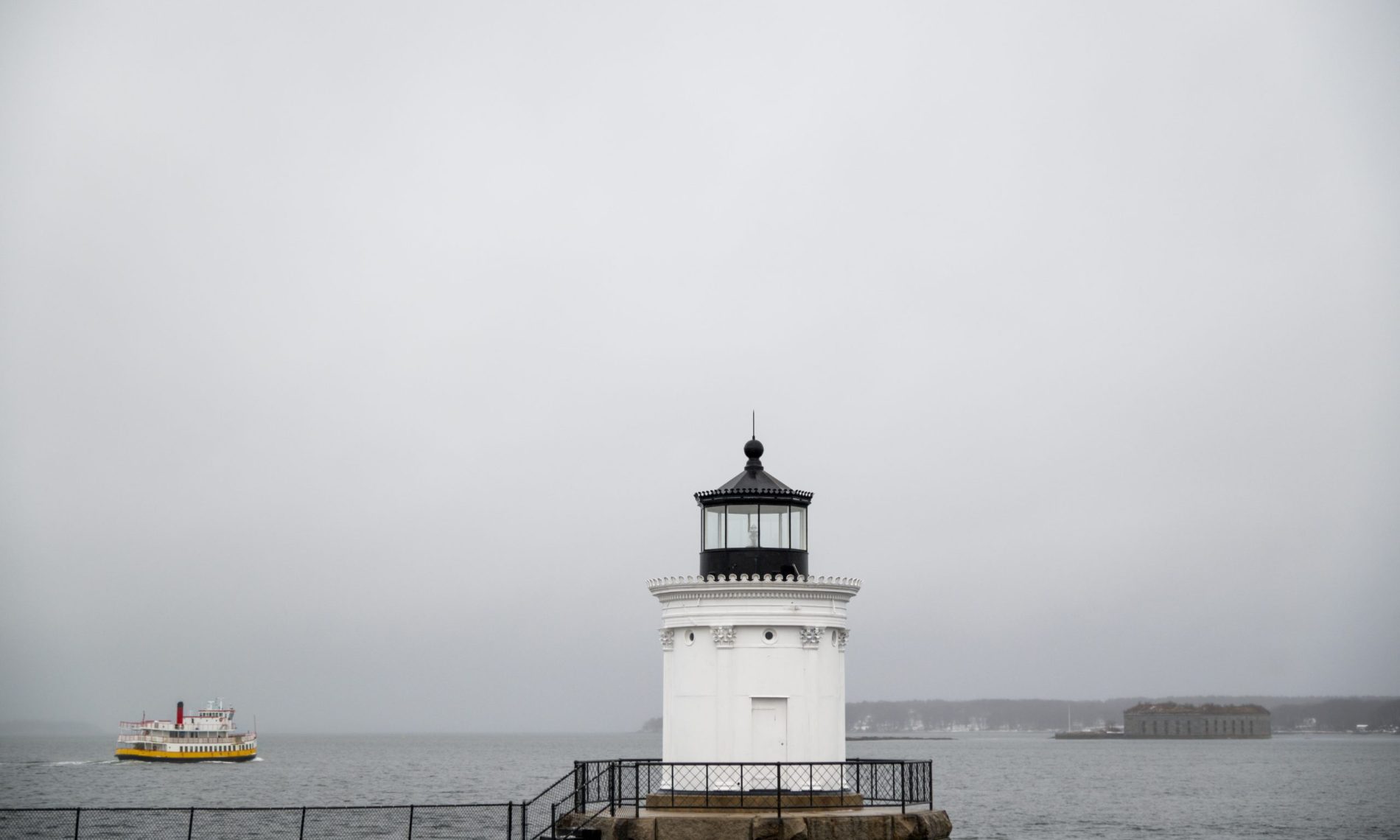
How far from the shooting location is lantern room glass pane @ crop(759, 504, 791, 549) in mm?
24047

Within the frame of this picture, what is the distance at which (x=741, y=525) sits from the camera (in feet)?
79.3

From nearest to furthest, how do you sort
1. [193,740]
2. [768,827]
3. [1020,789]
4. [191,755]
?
[768,827] < [1020,789] < [191,755] < [193,740]

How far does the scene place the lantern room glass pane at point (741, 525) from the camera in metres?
24.1

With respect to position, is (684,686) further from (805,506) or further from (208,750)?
(208,750)

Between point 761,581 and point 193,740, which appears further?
point 193,740

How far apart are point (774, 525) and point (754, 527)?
35cm

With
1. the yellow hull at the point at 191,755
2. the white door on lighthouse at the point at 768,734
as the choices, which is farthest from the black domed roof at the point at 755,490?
the yellow hull at the point at 191,755

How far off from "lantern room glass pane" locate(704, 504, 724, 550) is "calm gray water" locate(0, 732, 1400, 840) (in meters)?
38.9

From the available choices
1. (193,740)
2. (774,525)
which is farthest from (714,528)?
(193,740)

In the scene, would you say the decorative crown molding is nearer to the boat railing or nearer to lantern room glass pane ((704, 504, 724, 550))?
lantern room glass pane ((704, 504, 724, 550))

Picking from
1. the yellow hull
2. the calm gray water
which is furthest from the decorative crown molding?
the yellow hull

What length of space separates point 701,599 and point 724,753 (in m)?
2.52

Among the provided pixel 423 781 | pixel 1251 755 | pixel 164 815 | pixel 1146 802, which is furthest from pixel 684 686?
pixel 1251 755

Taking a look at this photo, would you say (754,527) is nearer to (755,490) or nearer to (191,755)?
(755,490)
